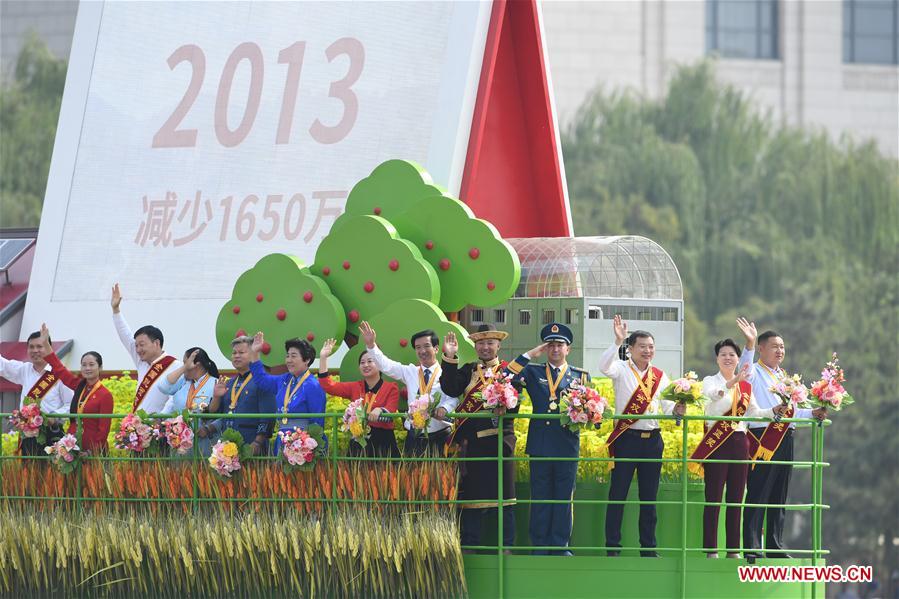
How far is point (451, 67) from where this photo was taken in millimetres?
17125

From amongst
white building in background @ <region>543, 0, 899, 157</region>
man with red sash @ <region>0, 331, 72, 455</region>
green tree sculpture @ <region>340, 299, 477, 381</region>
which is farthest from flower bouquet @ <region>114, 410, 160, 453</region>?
white building in background @ <region>543, 0, 899, 157</region>

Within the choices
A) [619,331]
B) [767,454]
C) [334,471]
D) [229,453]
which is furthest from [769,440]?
[229,453]

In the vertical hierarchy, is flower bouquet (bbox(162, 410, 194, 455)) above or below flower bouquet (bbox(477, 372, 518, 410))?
below

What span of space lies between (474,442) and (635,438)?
1269 mm

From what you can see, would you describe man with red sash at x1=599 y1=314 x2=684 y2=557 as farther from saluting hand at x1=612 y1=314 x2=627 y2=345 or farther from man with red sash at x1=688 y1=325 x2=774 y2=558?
man with red sash at x1=688 y1=325 x2=774 y2=558

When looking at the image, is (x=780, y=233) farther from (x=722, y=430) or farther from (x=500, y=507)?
(x=500, y=507)

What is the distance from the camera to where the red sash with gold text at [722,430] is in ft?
44.1

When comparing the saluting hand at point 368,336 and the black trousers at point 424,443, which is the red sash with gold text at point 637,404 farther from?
the saluting hand at point 368,336

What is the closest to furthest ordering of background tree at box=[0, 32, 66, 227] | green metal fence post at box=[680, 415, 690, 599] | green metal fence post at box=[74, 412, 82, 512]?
green metal fence post at box=[680, 415, 690, 599]
green metal fence post at box=[74, 412, 82, 512]
background tree at box=[0, 32, 66, 227]

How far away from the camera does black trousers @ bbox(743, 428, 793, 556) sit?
13.9 meters

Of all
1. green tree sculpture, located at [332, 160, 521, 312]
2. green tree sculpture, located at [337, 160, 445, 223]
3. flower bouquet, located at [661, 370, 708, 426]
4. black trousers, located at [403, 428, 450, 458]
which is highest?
green tree sculpture, located at [337, 160, 445, 223]

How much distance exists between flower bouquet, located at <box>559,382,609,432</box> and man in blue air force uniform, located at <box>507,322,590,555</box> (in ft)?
0.48

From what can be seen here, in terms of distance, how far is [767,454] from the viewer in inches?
543

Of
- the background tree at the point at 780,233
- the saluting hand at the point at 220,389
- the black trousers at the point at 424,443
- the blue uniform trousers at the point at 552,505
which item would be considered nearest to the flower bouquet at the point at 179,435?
the saluting hand at the point at 220,389
